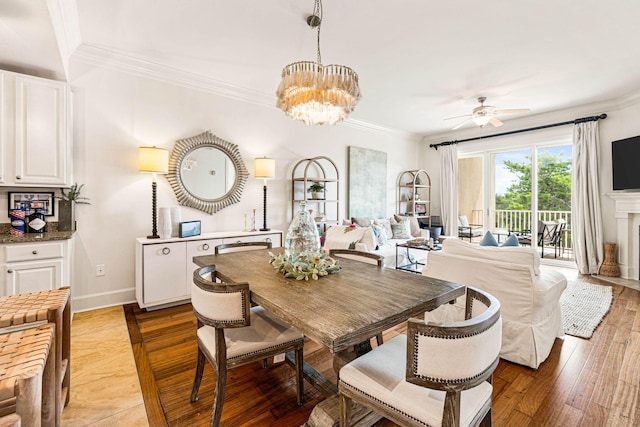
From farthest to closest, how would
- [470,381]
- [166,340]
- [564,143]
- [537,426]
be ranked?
[564,143]
[166,340]
[537,426]
[470,381]

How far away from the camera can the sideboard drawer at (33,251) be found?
2195 millimetres

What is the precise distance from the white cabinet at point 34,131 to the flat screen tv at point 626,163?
22.7 ft

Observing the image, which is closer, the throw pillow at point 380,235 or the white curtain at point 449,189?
the throw pillow at point 380,235

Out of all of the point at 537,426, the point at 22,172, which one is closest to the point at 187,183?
the point at 22,172

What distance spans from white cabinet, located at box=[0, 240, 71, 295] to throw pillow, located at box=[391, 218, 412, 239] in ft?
14.6

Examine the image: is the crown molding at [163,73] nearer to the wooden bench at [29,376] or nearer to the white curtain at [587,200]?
the wooden bench at [29,376]

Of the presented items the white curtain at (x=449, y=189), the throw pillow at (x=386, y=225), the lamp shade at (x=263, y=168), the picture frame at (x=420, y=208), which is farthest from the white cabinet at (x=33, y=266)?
the white curtain at (x=449, y=189)

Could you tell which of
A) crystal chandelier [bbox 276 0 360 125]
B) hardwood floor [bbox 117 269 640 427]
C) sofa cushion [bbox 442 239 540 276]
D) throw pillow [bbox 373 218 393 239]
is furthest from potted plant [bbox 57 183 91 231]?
throw pillow [bbox 373 218 393 239]

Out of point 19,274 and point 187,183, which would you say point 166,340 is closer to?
point 19,274

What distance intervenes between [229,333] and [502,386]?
177 centimetres

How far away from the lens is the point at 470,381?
0.93m

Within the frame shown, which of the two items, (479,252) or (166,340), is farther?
(166,340)

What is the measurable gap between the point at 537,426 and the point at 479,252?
1.12m

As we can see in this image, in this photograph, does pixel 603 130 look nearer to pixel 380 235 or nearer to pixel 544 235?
pixel 544 235
